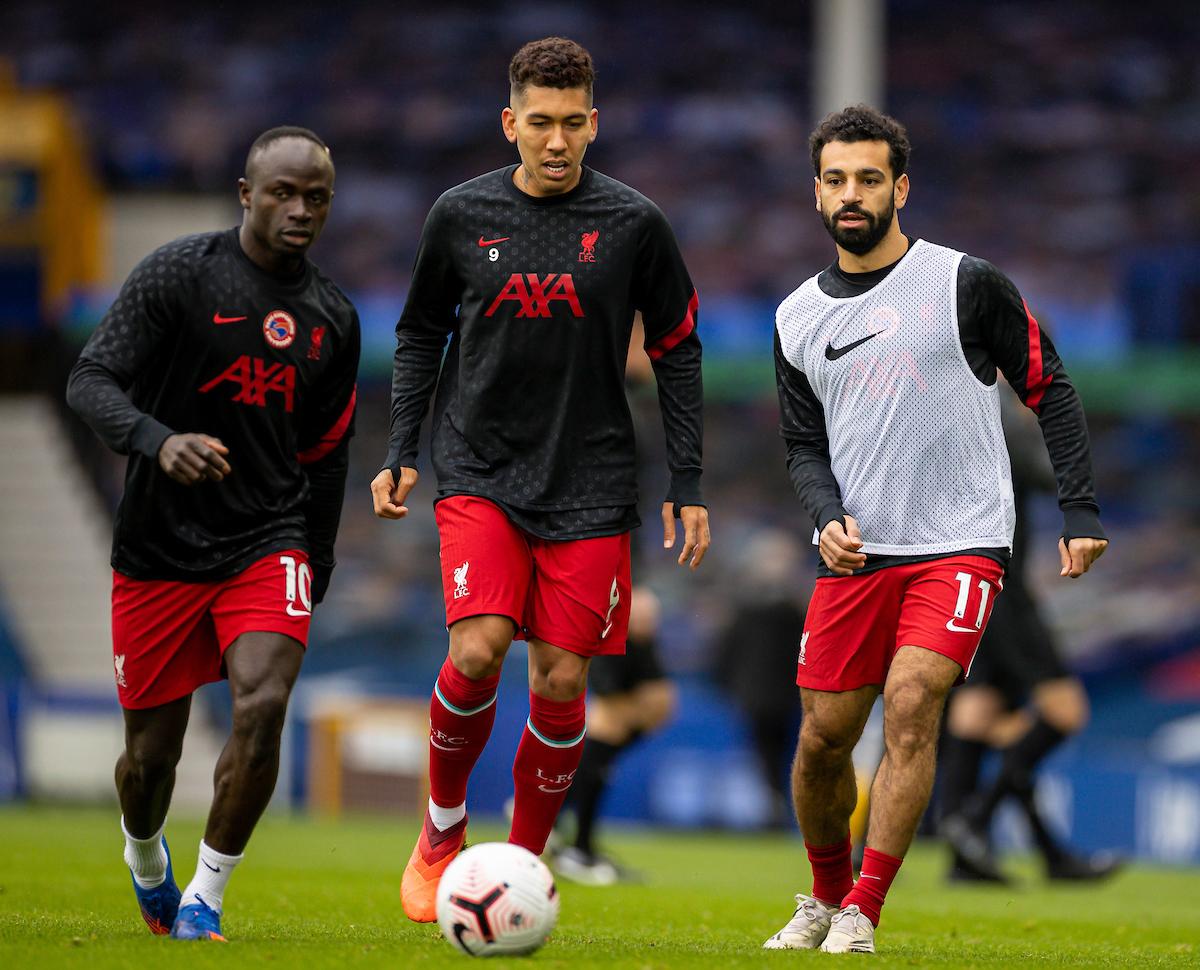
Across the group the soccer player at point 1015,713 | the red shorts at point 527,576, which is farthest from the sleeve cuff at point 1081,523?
the soccer player at point 1015,713

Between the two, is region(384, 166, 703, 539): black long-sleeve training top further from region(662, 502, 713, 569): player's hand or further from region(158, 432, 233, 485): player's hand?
region(158, 432, 233, 485): player's hand

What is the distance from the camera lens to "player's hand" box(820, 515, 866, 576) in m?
4.59

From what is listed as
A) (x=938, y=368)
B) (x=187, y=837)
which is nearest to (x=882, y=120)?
(x=938, y=368)

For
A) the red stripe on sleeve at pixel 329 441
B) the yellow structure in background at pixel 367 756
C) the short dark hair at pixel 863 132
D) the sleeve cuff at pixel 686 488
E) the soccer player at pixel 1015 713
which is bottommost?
the yellow structure in background at pixel 367 756

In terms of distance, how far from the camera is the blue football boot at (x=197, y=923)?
14.2 feet

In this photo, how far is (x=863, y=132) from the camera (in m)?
4.77

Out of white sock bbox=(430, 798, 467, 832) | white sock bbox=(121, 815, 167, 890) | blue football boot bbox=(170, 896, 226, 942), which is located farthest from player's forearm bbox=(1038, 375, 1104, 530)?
white sock bbox=(121, 815, 167, 890)

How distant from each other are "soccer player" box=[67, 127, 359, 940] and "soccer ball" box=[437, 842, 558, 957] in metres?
0.71

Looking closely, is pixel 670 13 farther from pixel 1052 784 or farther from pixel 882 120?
pixel 882 120

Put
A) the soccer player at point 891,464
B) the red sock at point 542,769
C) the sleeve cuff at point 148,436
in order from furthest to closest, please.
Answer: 1. the red sock at point 542,769
2. the soccer player at point 891,464
3. the sleeve cuff at point 148,436

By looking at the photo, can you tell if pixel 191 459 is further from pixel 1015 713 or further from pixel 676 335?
pixel 1015 713

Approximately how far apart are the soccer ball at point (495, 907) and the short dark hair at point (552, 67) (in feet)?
7.37

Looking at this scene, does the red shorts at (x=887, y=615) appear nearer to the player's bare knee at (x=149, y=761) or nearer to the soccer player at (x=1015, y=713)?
the player's bare knee at (x=149, y=761)

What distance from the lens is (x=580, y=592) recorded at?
187 inches
